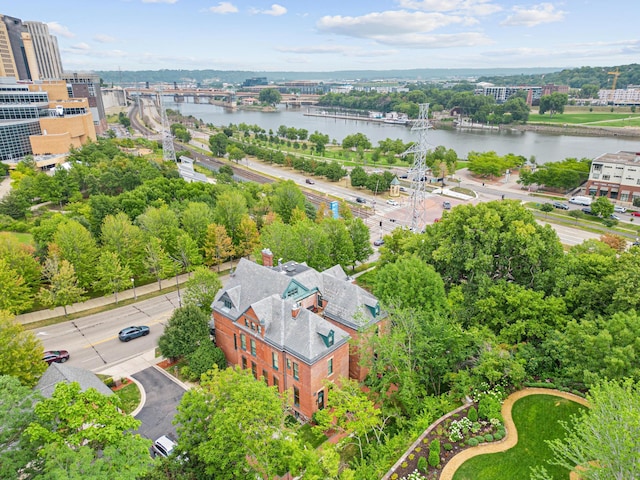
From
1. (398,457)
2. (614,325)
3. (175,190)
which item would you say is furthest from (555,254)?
(175,190)

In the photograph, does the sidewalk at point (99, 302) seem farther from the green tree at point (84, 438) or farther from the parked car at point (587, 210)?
the parked car at point (587, 210)

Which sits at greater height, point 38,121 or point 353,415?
point 38,121

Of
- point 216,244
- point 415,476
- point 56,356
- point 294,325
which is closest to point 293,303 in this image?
point 294,325

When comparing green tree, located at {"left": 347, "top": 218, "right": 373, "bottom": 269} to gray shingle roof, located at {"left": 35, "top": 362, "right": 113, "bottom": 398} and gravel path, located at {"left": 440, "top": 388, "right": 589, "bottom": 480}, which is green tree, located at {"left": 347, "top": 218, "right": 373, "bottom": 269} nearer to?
gravel path, located at {"left": 440, "top": 388, "right": 589, "bottom": 480}

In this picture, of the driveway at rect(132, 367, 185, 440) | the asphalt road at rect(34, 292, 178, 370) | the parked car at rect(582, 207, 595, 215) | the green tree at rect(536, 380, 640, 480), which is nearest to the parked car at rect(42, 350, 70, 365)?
the asphalt road at rect(34, 292, 178, 370)

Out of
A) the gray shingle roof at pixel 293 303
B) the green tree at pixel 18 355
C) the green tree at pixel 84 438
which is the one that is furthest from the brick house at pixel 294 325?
the green tree at pixel 18 355

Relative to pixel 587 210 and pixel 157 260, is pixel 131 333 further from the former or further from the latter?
pixel 587 210
